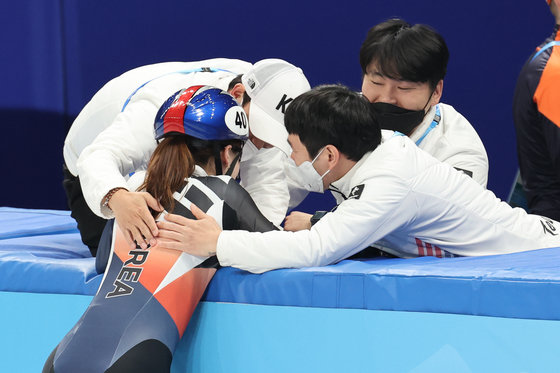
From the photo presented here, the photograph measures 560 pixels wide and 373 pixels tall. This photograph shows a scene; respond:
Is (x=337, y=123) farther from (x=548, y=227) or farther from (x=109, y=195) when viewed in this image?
(x=548, y=227)

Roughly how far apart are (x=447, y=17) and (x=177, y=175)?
2.95 m

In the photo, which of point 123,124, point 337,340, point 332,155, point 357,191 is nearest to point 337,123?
point 332,155

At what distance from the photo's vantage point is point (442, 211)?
6.57ft

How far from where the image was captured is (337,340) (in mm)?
1773

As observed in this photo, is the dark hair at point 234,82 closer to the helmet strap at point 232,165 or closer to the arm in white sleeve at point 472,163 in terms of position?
the helmet strap at point 232,165

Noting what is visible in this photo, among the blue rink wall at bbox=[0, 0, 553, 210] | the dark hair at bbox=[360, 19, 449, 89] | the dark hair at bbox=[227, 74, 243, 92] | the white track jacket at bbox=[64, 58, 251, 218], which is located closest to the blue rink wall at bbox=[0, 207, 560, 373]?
the white track jacket at bbox=[64, 58, 251, 218]

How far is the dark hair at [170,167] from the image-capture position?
1987 mm

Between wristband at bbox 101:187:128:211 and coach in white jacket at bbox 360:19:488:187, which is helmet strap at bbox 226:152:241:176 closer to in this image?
wristband at bbox 101:187:128:211

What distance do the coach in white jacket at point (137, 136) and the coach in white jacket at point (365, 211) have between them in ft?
0.57

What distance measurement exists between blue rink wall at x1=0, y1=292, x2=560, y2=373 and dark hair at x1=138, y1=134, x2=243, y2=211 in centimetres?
32

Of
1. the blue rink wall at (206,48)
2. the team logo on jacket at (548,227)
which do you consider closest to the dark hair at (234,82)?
the team logo on jacket at (548,227)

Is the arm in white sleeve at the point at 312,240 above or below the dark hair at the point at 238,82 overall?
below

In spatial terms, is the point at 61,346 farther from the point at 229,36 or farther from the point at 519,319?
the point at 229,36

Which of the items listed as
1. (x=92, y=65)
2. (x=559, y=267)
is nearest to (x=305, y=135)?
(x=559, y=267)
